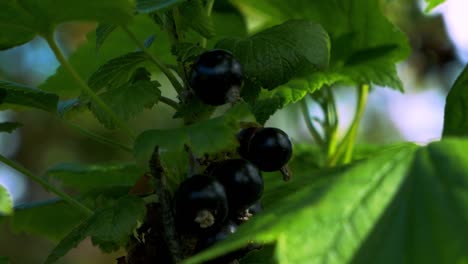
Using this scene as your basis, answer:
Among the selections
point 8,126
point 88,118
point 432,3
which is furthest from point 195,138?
point 88,118

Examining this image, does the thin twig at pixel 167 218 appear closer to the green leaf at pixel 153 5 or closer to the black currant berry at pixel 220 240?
the black currant berry at pixel 220 240

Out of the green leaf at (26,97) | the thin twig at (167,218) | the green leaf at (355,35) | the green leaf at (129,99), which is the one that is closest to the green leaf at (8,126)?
the green leaf at (26,97)

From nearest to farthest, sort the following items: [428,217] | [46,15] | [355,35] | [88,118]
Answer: [428,217] < [46,15] < [355,35] < [88,118]

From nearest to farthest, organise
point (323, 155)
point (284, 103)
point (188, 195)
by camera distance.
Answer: point (188, 195), point (284, 103), point (323, 155)

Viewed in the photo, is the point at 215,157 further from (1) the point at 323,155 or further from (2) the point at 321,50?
(1) the point at 323,155

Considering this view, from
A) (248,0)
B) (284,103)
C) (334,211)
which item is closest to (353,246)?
(334,211)

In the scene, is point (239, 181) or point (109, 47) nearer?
point (239, 181)

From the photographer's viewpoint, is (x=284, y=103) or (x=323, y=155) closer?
(x=284, y=103)

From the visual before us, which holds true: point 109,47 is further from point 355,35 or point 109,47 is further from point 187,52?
point 187,52
